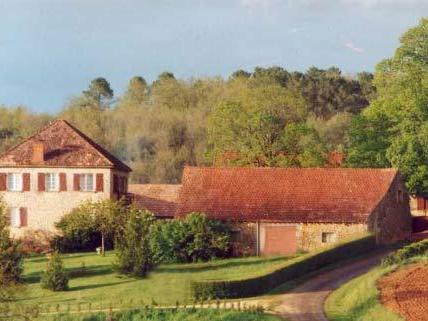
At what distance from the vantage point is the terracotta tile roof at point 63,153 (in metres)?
72.1

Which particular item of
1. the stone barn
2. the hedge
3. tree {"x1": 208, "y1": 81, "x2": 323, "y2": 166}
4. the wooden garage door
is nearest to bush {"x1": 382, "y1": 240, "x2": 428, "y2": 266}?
the hedge

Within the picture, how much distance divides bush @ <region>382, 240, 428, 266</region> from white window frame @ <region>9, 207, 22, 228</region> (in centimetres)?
3021

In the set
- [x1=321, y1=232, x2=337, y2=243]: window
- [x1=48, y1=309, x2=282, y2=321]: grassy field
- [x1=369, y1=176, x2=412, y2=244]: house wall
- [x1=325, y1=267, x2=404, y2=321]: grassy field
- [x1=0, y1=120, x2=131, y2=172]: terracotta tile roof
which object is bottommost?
[x1=48, y1=309, x2=282, y2=321]: grassy field

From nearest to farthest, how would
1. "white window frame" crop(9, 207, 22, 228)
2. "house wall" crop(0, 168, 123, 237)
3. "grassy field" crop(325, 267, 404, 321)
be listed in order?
"grassy field" crop(325, 267, 404, 321), "house wall" crop(0, 168, 123, 237), "white window frame" crop(9, 207, 22, 228)

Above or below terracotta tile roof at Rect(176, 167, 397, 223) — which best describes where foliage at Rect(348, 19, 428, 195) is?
above

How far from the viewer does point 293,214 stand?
60.9m

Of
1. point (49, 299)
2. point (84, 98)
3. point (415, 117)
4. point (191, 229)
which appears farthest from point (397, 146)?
point (84, 98)

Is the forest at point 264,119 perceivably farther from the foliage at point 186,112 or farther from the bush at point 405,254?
the bush at point 405,254

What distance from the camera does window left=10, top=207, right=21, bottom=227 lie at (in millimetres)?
72500

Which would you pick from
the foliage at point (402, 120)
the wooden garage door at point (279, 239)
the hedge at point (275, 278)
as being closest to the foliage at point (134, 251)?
the wooden garage door at point (279, 239)

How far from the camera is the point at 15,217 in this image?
239 feet

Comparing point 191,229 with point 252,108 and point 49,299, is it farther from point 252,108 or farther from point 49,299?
point 252,108

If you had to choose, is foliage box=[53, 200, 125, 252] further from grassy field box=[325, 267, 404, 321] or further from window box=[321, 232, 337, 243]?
grassy field box=[325, 267, 404, 321]

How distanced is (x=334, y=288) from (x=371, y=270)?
3.44m
